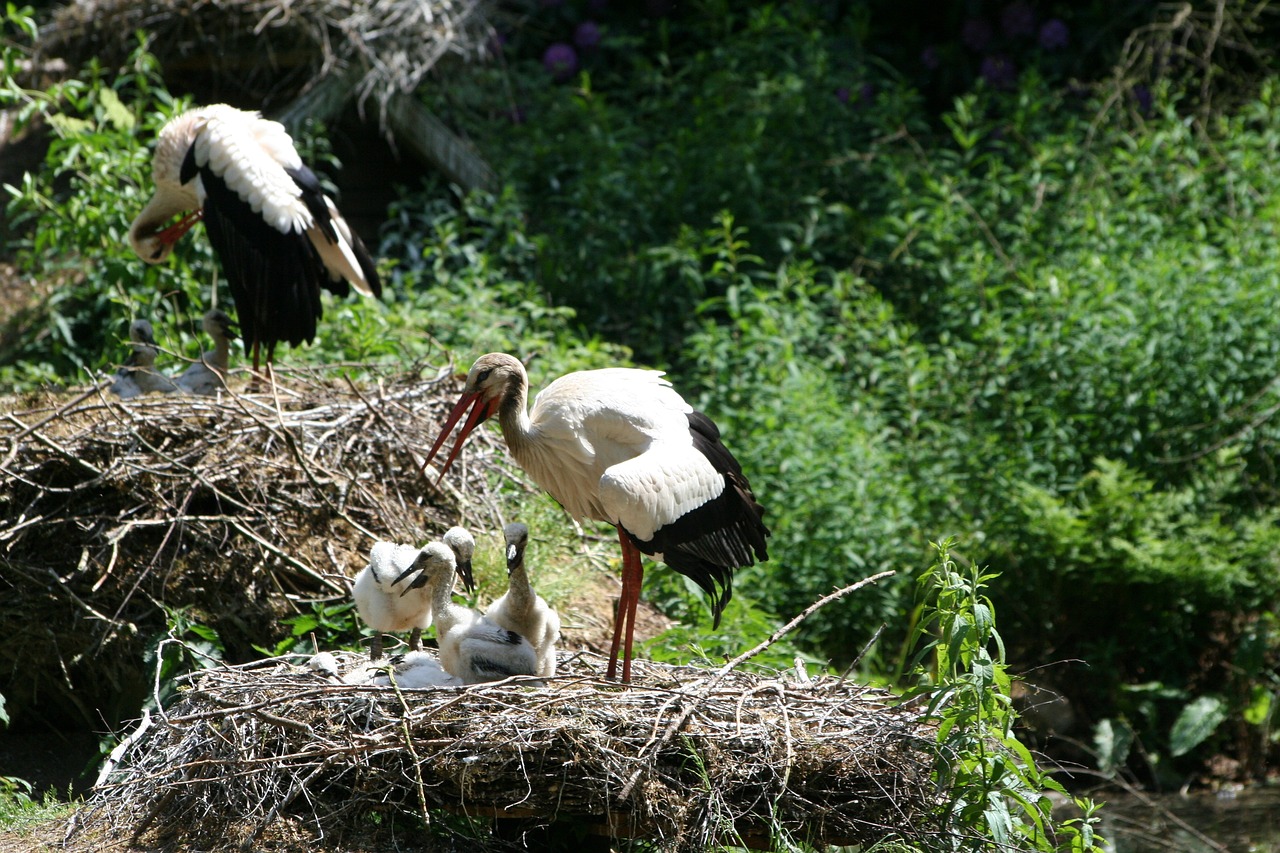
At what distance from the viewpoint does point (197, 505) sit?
19.8 feet

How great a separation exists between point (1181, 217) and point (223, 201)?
6.76 m

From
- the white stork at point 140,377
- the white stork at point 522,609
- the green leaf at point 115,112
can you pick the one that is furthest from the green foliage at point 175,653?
the green leaf at point 115,112

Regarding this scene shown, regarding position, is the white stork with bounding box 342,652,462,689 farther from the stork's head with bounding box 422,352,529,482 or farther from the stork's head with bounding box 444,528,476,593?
the stork's head with bounding box 422,352,529,482

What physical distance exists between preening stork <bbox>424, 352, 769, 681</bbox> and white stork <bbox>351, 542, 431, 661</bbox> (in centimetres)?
45

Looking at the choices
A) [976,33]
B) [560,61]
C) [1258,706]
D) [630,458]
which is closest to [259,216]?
[630,458]

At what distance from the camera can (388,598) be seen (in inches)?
199

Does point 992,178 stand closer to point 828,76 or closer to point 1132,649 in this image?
point 828,76

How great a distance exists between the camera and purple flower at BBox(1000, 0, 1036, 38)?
12.0 meters

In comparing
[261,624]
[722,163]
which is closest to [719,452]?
[261,624]

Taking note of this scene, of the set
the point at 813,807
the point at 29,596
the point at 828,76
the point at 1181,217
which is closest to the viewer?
the point at 813,807

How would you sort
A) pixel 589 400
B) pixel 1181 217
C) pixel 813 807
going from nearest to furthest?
pixel 813 807, pixel 589 400, pixel 1181 217

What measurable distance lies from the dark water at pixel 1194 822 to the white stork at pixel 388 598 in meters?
3.81

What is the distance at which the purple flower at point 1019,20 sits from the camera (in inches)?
472

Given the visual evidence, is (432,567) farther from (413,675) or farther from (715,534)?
(715,534)
